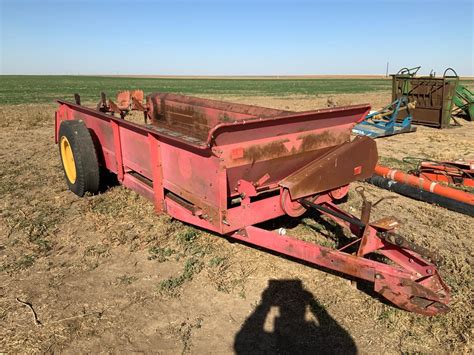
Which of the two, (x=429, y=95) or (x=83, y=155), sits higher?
(x=429, y=95)

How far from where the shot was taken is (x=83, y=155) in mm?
4461

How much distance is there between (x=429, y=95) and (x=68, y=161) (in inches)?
417

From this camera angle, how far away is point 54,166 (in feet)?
22.2

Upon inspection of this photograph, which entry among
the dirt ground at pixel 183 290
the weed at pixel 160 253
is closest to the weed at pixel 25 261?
the dirt ground at pixel 183 290

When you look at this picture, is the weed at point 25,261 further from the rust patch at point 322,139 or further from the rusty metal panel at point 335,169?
the rust patch at point 322,139

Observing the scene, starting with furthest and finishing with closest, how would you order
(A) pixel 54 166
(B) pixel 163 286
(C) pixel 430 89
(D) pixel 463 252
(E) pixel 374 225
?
(C) pixel 430 89, (A) pixel 54 166, (D) pixel 463 252, (B) pixel 163 286, (E) pixel 374 225

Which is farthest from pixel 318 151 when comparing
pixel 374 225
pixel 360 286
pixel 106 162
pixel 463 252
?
pixel 106 162

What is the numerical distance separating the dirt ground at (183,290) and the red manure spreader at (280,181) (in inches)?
11.6

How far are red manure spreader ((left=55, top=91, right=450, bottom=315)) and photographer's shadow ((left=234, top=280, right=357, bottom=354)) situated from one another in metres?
0.38

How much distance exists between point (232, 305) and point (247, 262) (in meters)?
0.65

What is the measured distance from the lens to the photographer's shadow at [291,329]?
8.32 ft

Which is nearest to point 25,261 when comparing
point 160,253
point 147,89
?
point 160,253

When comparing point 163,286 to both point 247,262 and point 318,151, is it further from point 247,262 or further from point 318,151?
point 318,151

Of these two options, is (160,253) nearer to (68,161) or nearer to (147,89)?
(68,161)
